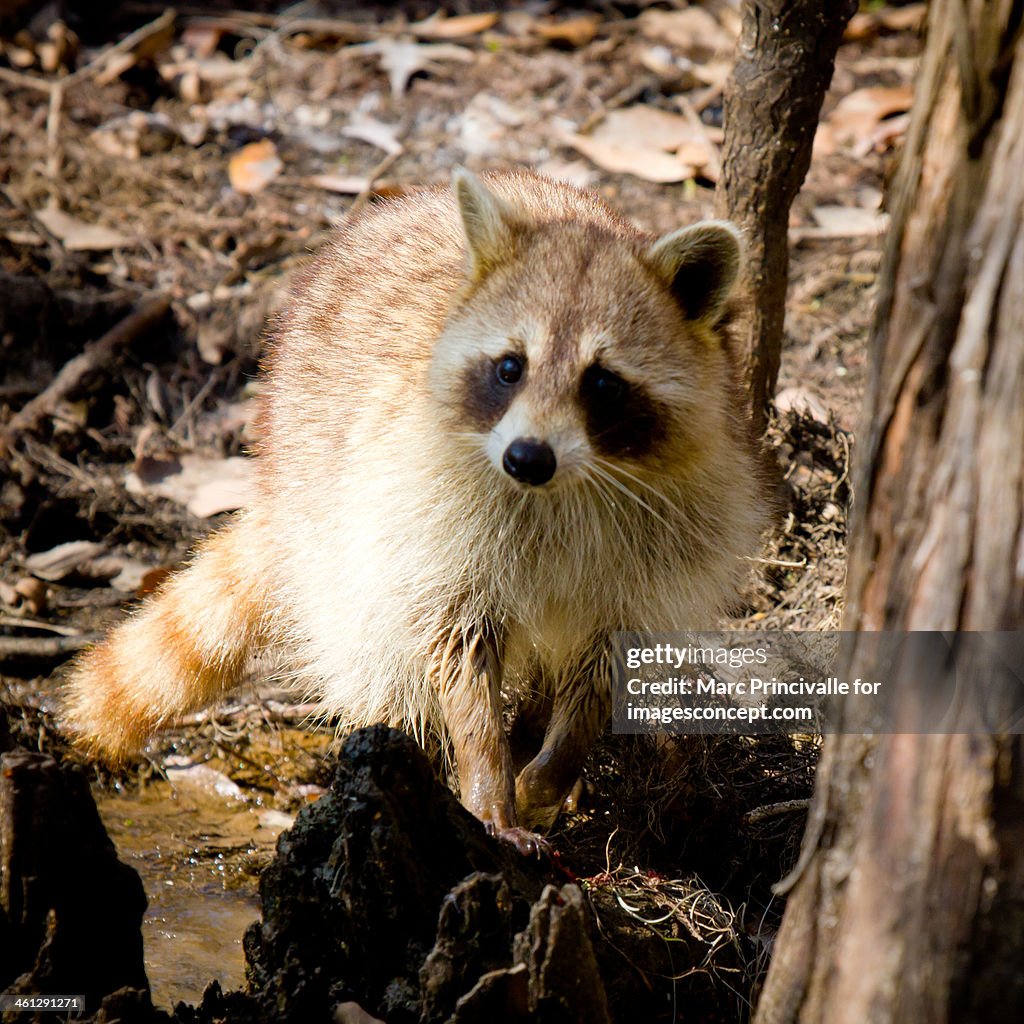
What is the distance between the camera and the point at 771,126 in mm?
4812

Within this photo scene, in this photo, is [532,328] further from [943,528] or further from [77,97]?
[77,97]

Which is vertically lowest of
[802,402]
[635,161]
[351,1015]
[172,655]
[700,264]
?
[351,1015]

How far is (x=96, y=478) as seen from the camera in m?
6.20

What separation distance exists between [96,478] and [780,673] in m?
3.55

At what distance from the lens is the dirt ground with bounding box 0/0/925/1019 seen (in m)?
4.26

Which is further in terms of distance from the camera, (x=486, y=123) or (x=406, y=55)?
(x=406, y=55)

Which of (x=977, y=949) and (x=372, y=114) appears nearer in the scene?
(x=977, y=949)

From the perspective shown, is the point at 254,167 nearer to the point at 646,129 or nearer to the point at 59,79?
the point at 59,79

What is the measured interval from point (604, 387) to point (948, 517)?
5.85 feet

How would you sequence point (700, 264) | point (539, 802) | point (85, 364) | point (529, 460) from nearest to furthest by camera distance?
point (529, 460) → point (700, 264) → point (539, 802) → point (85, 364)

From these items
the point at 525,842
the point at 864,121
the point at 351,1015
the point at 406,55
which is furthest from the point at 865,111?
the point at 351,1015

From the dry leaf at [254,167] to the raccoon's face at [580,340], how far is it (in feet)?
14.1


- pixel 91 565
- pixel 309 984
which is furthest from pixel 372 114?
pixel 309 984

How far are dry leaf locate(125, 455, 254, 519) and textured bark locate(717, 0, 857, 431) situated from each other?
260cm
